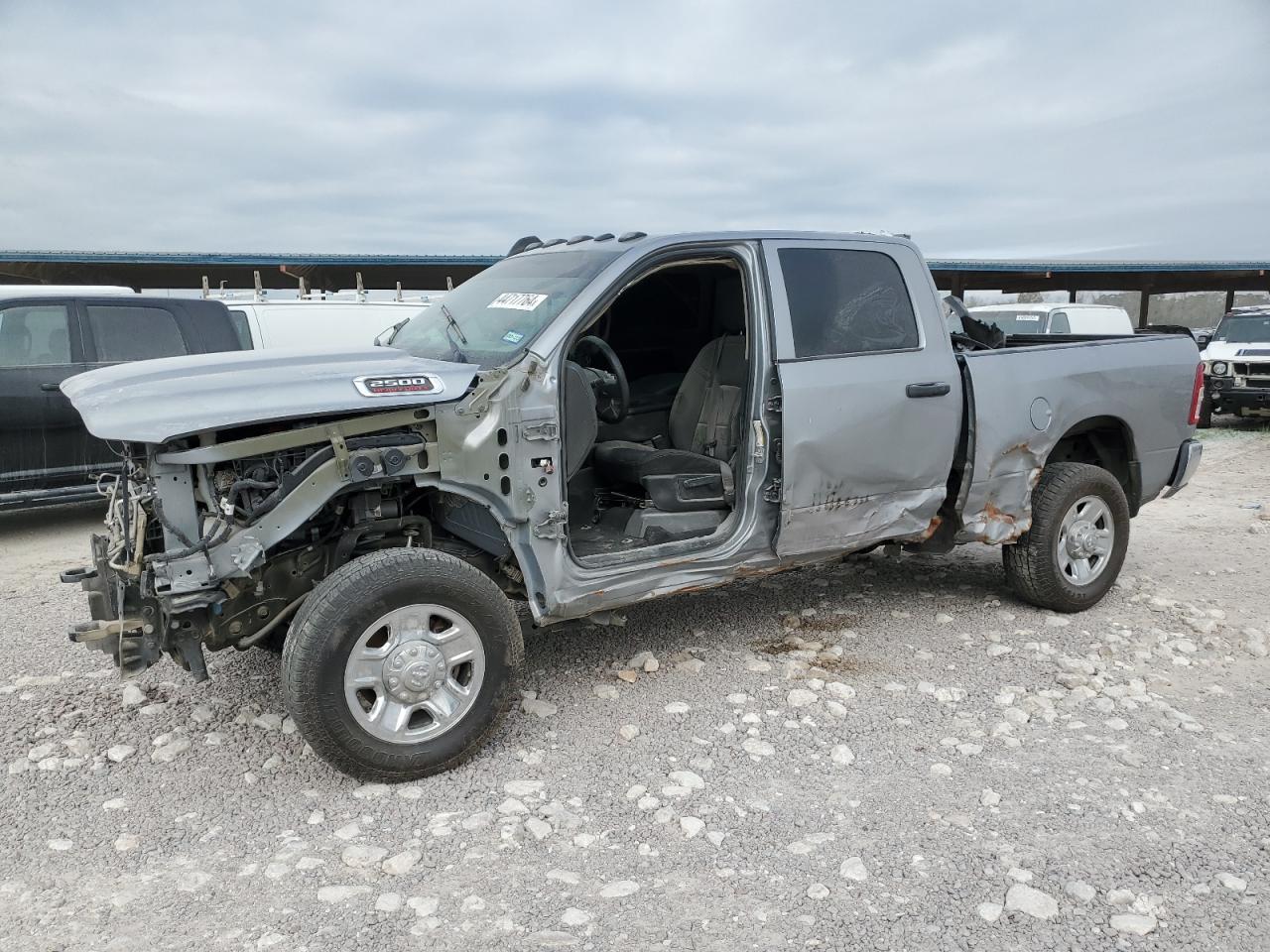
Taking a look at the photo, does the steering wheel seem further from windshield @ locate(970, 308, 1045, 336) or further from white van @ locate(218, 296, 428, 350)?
windshield @ locate(970, 308, 1045, 336)

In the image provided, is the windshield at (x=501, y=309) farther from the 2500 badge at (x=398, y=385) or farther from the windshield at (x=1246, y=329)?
the windshield at (x=1246, y=329)

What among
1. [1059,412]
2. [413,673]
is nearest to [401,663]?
[413,673]

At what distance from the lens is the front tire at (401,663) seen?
10.2ft

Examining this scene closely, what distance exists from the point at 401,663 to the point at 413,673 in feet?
0.18

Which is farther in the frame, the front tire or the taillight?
the taillight

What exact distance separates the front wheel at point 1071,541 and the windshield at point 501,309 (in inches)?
103

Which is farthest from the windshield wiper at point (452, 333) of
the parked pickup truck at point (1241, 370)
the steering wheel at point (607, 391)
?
the parked pickup truck at point (1241, 370)

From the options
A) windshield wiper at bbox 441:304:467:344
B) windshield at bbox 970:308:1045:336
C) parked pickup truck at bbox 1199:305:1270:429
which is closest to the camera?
windshield wiper at bbox 441:304:467:344

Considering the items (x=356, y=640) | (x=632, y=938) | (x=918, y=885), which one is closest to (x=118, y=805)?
(x=356, y=640)

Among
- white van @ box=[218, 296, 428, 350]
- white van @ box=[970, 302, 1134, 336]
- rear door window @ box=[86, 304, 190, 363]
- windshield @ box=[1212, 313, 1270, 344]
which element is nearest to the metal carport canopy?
white van @ box=[970, 302, 1134, 336]

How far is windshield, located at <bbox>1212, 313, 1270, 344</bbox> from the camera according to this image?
1386cm

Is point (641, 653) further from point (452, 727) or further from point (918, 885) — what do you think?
point (918, 885)

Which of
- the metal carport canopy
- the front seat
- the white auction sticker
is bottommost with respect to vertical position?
the front seat

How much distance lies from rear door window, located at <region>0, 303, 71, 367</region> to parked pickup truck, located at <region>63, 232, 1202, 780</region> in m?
3.80
